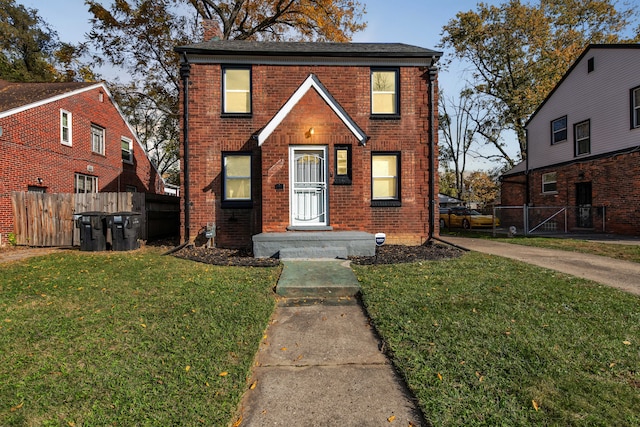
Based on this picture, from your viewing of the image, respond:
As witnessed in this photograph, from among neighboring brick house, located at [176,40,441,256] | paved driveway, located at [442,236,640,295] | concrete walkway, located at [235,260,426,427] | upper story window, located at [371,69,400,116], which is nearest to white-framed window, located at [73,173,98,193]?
neighboring brick house, located at [176,40,441,256]

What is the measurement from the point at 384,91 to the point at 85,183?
15.6 metres

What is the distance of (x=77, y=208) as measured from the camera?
11.3 meters

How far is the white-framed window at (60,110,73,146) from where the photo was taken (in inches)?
571

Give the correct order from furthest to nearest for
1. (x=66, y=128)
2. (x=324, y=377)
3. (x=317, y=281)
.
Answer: (x=66, y=128) → (x=317, y=281) → (x=324, y=377)

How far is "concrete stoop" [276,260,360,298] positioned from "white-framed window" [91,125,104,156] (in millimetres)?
15741

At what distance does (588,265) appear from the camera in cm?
762

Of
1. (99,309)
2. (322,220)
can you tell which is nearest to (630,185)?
(322,220)

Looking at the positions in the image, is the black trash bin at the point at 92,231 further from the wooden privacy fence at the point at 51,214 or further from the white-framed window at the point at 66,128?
the white-framed window at the point at 66,128

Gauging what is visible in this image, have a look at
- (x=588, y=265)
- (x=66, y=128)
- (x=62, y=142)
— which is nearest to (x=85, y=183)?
(x=62, y=142)

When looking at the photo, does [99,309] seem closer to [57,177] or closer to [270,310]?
[270,310]

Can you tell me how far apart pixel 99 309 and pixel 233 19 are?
2169 centimetres

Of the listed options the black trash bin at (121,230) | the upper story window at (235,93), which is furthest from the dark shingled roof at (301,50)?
the black trash bin at (121,230)

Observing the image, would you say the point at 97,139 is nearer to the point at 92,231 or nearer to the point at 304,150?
the point at 92,231

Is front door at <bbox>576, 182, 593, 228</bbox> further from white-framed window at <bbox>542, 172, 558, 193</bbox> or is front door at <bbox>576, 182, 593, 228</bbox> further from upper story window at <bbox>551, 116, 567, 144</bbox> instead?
upper story window at <bbox>551, 116, 567, 144</bbox>
